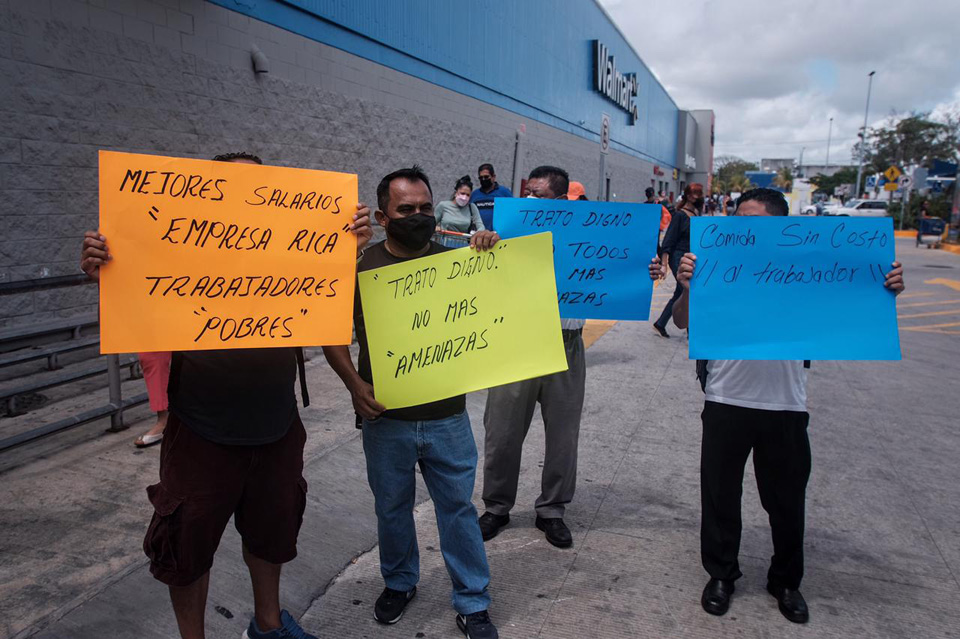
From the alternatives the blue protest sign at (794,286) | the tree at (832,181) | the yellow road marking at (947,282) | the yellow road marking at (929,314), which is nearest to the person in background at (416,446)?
the blue protest sign at (794,286)

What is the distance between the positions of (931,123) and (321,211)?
63830mm

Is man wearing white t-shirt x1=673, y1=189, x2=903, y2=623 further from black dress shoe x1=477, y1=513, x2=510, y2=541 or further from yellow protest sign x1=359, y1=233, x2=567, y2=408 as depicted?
black dress shoe x1=477, y1=513, x2=510, y2=541

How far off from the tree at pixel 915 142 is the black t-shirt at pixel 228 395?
197ft

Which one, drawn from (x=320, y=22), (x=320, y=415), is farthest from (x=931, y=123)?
(x=320, y=415)

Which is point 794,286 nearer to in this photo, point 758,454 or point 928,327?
point 758,454

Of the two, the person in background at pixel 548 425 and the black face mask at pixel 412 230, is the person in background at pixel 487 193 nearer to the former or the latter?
the person in background at pixel 548 425

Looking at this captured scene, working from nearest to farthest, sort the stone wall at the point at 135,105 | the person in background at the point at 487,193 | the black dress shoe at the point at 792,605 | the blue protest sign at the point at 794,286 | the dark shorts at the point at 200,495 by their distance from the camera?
1. the dark shorts at the point at 200,495
2. the blue protest sign at the point at 794,286
3. the black dress shoe at the point at 792,605
4. the stone wall at the point at 135,105
5. the person in background at the point at 487,193

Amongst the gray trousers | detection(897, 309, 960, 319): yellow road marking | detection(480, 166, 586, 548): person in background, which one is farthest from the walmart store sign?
the gray trousers

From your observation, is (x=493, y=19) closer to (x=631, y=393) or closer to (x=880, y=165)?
(x=631, y=393)

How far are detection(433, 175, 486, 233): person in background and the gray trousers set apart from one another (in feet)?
14.7

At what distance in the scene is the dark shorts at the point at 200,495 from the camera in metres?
2.19

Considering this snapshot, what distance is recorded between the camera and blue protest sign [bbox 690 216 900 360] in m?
2.82

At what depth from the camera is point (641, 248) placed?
330cm

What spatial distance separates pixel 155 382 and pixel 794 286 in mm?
3786
